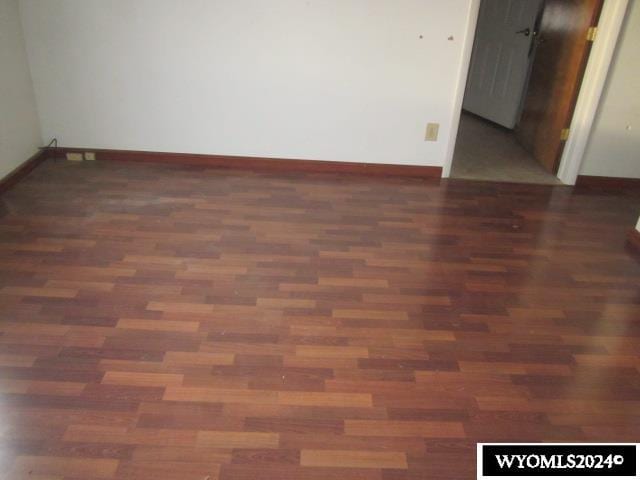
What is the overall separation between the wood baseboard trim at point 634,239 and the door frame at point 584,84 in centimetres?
86

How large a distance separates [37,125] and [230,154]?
136 cm

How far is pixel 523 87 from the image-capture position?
15.2ft

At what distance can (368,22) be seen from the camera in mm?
3271

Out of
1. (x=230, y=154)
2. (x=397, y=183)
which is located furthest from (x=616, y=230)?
(x=230, y=154)

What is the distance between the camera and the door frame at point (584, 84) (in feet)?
10.6

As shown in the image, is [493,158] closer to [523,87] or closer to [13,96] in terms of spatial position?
[523,87]

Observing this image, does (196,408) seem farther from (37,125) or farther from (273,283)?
(37,125)

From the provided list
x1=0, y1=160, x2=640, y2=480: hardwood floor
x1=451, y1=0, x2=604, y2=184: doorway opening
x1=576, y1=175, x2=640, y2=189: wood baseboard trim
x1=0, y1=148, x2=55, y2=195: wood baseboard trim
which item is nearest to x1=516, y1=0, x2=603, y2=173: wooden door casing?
x1=451, y1=0, x2=604, y2=184: doorway opening

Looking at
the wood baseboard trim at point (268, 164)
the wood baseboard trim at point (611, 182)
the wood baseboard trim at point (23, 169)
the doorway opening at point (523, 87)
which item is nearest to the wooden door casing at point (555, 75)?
the doorway opening at point (523, 87)

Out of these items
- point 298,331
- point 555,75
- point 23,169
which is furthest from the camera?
point 555,75

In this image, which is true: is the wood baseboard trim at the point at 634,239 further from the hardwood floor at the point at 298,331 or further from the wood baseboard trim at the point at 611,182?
the wood baseboard trim at the point at 611,182

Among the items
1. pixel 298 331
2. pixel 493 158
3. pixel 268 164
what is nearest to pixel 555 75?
pixel 493 158

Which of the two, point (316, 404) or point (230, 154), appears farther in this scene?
point (230, 154)

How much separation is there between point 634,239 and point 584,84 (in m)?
1.25
